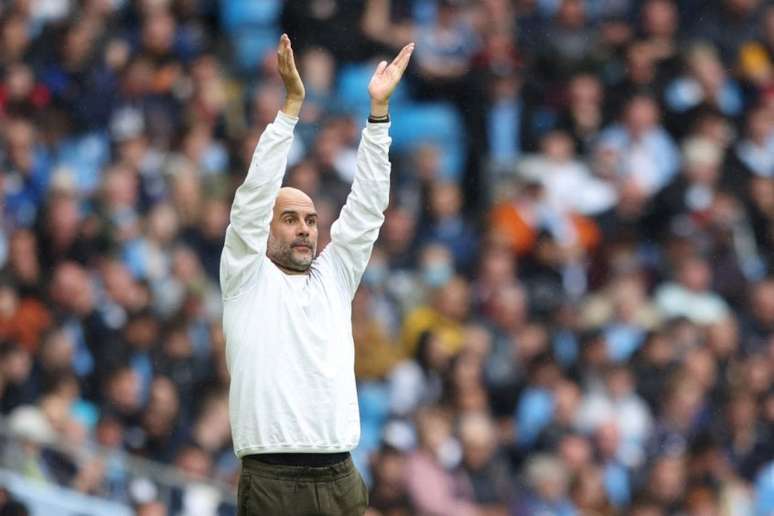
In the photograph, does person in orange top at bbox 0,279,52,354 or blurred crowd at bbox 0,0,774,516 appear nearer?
person in orange top at bbox 0,279,52,354

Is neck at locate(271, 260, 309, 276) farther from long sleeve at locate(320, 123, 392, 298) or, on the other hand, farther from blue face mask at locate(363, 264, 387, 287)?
blue face mask at locate(363, 264, 387, 287)

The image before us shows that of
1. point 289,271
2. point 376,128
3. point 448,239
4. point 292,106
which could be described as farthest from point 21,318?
point 292,106

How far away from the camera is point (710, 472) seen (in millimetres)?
13680

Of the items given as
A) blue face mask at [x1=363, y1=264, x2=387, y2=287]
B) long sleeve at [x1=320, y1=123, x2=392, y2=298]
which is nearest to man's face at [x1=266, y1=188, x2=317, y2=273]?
long sleeve at [x1=320, y1=123, x2=392, y2=298]

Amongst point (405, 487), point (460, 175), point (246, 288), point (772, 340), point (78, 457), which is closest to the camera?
point (246, 288)

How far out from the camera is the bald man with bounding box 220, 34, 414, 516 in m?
7.66

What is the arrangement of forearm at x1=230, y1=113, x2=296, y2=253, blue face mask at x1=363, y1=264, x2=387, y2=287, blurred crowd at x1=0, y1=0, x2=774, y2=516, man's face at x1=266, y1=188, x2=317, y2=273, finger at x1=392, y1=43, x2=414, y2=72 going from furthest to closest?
blue face mask at x1=363, y1=264, x2=387, y2=287 → blurred crowd at x1=0, y1=0, x2=774, y2=516 → finger at x1=392, y1=43, x2=414, y2=72 → man's face at x1=266, y1=188, x2=317, y2=273 → forearm at x1=230, y1=113, x2=296, y2=253

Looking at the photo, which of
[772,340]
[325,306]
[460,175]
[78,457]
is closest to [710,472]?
[772,340]

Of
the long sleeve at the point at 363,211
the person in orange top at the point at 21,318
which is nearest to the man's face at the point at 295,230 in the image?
the long sleeve at the point at 363,211

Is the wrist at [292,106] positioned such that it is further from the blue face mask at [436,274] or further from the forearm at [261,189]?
the blue face mask at [436,274]

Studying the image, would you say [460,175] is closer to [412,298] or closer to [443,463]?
[412,298]

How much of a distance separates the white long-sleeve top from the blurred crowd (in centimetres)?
357

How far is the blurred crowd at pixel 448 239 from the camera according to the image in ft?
41.4

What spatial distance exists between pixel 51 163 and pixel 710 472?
16.8 feet
